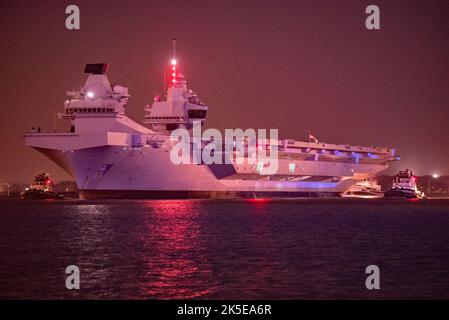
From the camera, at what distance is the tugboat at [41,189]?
12968 cm

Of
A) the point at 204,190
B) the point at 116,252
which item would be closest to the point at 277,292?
the point at 116,252

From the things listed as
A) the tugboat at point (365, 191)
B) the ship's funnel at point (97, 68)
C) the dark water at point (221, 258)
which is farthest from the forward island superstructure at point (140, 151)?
the tugboat at point (365, 191)

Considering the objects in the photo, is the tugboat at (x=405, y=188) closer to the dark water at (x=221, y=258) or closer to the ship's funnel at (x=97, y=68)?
the ship's funnel at (x=97, y=68)

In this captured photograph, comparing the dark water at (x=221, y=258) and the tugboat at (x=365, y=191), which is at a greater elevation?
the tugboat at (x=365, y=191)

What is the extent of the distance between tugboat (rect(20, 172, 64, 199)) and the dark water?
232 feet

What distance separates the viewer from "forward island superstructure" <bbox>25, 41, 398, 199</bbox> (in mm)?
81312

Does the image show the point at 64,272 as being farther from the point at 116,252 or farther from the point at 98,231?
the point at 98,231

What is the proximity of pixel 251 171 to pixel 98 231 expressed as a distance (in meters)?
50.9

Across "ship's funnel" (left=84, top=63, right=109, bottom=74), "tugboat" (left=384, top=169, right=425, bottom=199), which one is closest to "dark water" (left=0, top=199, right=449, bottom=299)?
"ship's funnel" (left=84, top=63, right=109, bottom=74)

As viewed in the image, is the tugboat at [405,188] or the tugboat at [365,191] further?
the tugboat at [365,191]

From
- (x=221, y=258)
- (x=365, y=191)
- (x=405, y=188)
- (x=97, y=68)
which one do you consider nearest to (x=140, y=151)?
(x=97, y=68)

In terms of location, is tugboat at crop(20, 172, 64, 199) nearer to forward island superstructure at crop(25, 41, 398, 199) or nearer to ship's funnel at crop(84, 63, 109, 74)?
forward island superstructure at crop(25, 41, 398, 199)

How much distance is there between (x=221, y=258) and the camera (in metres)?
35.6

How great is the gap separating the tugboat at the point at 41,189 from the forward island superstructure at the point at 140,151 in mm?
36278
